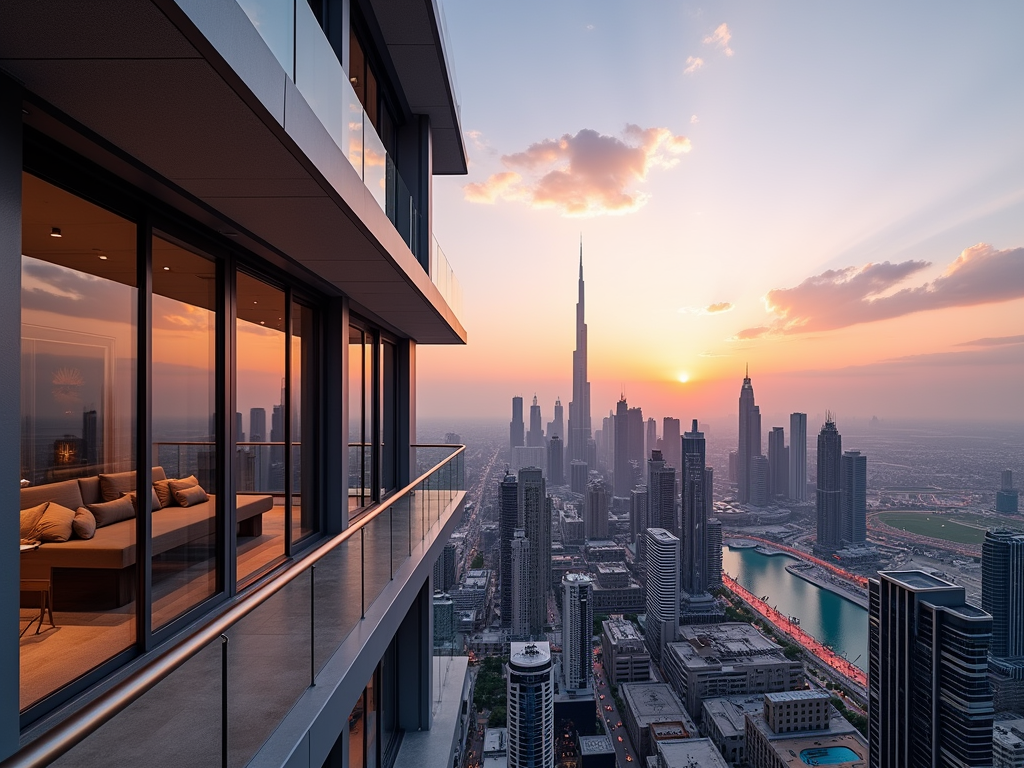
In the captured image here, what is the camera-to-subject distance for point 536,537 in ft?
158

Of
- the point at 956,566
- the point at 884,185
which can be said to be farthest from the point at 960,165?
the point at 956,566

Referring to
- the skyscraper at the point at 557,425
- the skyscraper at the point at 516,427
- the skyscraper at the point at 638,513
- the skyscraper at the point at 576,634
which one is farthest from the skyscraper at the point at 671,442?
the skyscraper at the point at 576,634

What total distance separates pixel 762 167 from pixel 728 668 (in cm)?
3383

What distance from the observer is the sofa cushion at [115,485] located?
3.13 meters

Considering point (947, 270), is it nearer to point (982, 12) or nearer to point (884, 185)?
point (884, 185)

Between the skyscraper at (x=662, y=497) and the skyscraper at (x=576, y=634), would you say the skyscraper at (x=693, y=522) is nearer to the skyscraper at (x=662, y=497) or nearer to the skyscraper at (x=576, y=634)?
the skyscraper at (x=662, y=497)

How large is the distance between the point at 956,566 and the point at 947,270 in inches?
994

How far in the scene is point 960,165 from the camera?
30.9m

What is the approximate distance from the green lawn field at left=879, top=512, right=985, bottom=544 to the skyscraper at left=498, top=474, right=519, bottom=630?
34661 mm

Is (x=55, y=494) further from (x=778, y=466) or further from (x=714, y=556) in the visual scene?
(x=778, y=466)

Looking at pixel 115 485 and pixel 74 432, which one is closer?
pixel 74 432

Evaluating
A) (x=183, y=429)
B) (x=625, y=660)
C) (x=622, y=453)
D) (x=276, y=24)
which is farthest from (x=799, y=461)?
(x=276, y=24)

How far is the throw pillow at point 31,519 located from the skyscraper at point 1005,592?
133ft

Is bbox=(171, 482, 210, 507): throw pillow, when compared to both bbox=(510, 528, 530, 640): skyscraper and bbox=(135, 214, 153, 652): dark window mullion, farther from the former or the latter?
bbox=(510, 528, 530, 640): skyscraper
